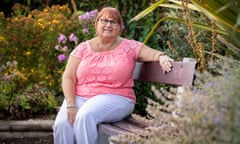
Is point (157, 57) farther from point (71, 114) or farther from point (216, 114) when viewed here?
point (216, 114)

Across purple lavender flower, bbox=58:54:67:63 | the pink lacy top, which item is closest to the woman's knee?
the pink lacy top

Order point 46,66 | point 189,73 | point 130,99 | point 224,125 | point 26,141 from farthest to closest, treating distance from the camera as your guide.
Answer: point 46,66 → point 26,141 → point 130,99 → point 189,73 → point 224,125

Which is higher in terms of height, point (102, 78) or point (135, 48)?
point (135, 48)

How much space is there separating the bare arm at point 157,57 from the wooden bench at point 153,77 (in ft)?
0.15

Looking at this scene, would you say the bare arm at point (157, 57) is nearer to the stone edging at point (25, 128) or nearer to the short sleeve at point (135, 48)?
the short sleeve at point (135, 48)

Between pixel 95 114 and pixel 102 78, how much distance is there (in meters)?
0.35

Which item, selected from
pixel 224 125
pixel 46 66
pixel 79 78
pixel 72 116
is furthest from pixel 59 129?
pixel 46 66

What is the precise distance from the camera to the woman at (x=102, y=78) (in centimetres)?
365

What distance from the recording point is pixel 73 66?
3963 millimetres

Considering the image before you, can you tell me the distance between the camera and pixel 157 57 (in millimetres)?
3729

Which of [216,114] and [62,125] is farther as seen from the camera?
[62,125]

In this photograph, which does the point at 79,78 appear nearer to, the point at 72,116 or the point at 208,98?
the point at 72,116

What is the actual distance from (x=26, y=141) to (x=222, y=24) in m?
2.22

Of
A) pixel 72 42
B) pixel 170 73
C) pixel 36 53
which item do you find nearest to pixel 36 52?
pixel 36 53
